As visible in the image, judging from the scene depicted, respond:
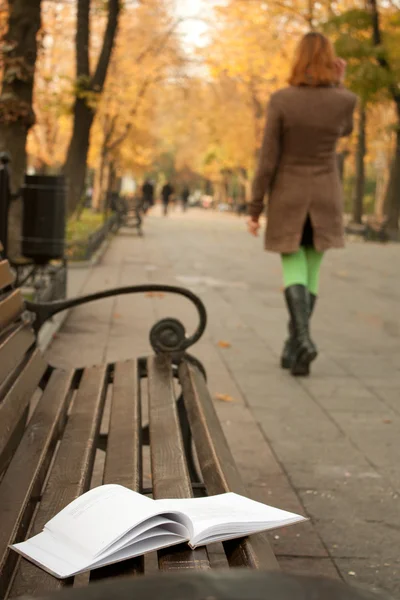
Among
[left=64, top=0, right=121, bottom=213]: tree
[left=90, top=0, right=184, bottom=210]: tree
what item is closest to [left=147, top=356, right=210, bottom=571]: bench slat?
[left=64, top=0, right=121, bottom=213]: tree

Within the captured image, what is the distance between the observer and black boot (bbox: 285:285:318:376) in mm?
6625

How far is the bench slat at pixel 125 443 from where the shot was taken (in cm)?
204

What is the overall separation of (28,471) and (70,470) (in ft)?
0.36

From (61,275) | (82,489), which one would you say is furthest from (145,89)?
(82,489)

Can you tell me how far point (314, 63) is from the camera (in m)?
6.53

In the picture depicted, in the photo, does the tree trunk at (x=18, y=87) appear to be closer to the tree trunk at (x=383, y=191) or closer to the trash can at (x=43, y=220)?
the trash can at (x=43, y=220)

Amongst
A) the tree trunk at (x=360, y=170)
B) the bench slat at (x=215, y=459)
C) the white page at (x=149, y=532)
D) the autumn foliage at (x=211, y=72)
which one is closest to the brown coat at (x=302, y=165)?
the bench slat at (x=215, y=459)

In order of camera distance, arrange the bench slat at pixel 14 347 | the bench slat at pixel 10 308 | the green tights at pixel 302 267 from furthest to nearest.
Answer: the green tights at pixel 302 267, the bench slat at pixel 10 308, the bench slat at pixel 14 347

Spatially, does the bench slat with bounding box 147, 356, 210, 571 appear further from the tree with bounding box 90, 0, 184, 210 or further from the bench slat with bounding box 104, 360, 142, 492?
→ the tree with bounding box 90, 0, 184, 210

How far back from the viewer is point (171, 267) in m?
16.6

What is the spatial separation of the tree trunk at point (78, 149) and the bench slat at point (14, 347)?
15.2 meters

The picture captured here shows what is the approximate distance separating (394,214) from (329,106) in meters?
24.3

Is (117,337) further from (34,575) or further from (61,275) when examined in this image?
(34,575)

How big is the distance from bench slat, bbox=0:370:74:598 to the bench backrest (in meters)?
0.05
